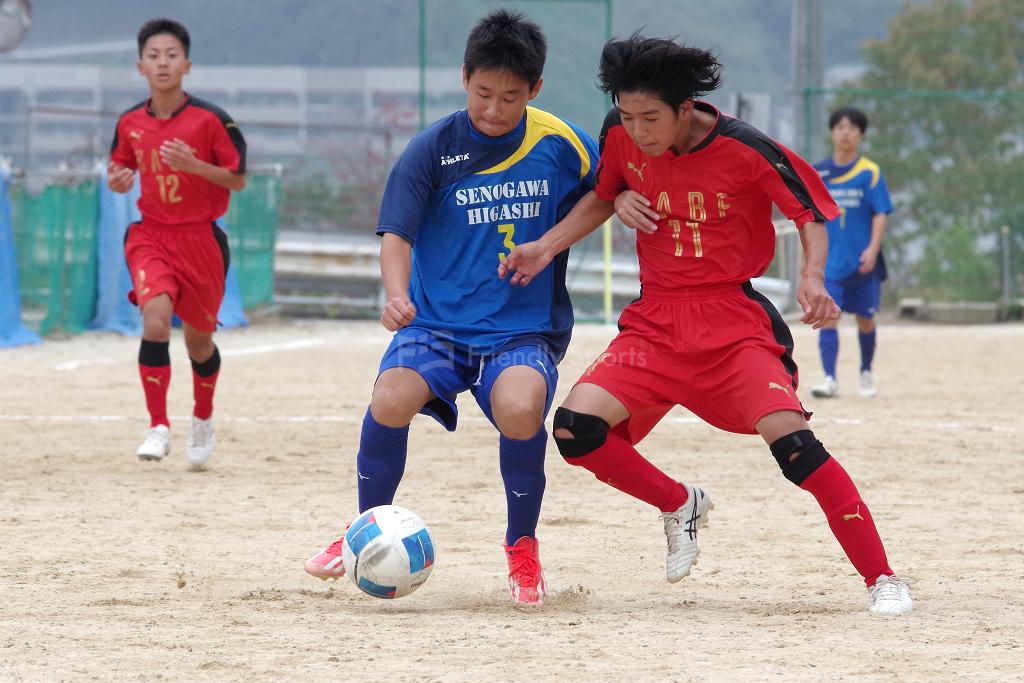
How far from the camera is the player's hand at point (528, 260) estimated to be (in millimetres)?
4559

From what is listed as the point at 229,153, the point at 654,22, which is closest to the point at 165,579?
the point at 229,153

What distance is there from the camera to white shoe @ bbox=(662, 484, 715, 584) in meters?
4.69

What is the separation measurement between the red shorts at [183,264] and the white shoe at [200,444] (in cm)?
50

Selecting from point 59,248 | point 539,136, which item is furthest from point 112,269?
point 539,136

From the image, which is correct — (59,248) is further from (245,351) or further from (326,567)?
(326,567)

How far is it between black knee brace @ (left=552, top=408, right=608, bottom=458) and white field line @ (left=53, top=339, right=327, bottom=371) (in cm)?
798

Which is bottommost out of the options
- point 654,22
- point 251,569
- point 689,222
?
point 251,569

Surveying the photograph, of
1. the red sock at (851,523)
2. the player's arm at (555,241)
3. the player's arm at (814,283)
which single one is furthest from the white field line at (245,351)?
the red sock at (851,523)

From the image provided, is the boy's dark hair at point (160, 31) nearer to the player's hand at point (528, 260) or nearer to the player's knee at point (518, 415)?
the player's hand at point (528, 260)

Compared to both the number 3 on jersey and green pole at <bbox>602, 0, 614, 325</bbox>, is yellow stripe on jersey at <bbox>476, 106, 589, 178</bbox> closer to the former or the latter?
the number 3 on jersey

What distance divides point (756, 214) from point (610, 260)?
12.1m

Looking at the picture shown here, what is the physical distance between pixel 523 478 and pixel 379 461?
0.46 m

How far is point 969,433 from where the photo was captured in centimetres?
835

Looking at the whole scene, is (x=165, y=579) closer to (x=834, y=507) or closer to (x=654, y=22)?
(x=834, y=507)
